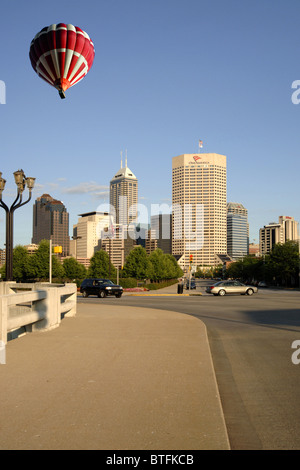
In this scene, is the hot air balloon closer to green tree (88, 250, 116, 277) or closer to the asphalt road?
the asphalt road

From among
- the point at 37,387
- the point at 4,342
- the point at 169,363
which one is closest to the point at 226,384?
the point at 169,363

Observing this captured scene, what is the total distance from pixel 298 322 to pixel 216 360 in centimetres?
815

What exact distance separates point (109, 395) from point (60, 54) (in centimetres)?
2099

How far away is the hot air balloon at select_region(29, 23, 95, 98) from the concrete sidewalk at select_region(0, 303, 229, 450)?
1691 cm

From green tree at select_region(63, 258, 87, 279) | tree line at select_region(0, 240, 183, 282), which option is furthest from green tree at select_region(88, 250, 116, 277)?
green tree at select_region(63, 258, 87, 279)

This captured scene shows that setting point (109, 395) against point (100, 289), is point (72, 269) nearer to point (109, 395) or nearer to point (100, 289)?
point (100, 289)

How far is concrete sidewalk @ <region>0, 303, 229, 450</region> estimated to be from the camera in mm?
4262

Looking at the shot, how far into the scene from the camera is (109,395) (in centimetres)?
577

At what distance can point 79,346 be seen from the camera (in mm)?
9562

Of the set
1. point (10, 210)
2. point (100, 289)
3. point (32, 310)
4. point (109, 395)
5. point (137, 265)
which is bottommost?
point (100, 289)

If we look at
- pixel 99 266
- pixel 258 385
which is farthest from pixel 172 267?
pixel 258 385
